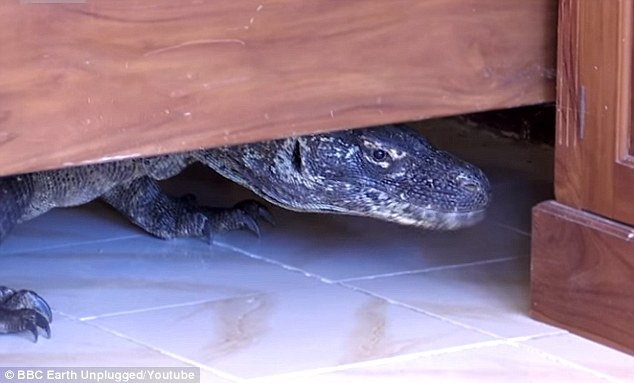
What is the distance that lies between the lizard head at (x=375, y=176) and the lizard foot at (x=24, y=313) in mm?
499

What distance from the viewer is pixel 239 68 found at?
6.35ft

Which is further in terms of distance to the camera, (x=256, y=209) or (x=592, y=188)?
(x=256, y=209)

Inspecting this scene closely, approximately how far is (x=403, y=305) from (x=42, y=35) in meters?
0.85

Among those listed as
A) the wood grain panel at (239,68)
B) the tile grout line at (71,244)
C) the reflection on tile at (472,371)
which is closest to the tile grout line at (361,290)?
the reflection on tile at (472,371)

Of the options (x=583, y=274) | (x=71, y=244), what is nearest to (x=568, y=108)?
(x=583, y=274)

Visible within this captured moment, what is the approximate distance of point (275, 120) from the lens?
1.99 meters

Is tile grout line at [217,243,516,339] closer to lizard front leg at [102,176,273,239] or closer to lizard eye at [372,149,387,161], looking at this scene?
lizard front leg at [102,176,273,239]

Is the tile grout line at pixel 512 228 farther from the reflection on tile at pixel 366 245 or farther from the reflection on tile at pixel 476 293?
the reflection on tile at pixel 476 293

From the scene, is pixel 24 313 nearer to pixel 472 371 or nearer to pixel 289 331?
pixel 289 331

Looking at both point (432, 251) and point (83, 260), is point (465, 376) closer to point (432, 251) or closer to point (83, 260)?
point (432, 251)

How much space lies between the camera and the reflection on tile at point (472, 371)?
1988 millimetres

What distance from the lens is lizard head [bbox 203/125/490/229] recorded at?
250cm

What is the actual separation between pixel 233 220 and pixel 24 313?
0.70m

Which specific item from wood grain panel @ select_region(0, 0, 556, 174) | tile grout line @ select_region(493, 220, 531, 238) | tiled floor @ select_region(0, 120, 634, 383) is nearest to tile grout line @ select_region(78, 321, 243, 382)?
tiled floor @ select_region(0, 120, 634, 383)
